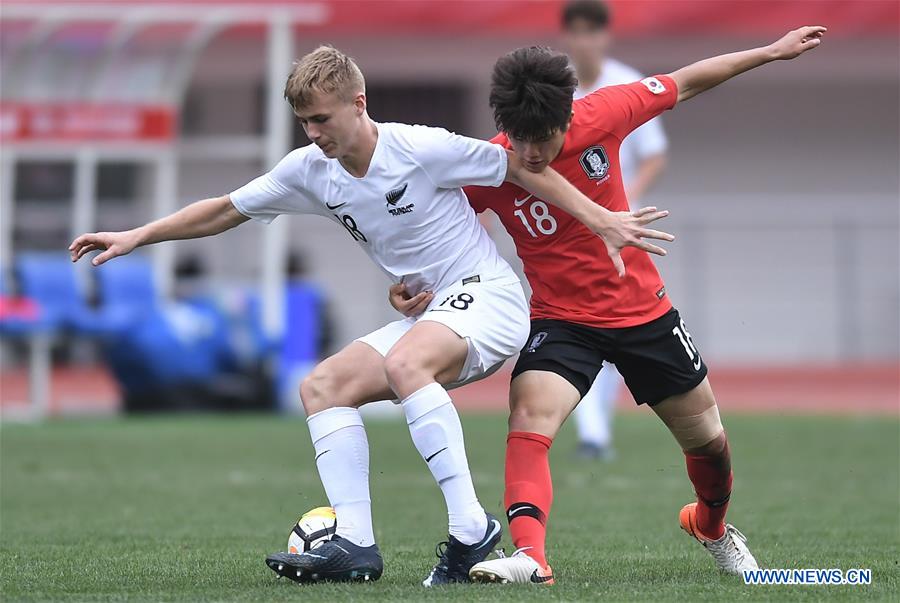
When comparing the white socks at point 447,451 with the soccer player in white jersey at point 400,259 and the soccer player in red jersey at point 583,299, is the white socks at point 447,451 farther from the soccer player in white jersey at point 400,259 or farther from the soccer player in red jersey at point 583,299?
the soccer player in red jersey at point 583,299

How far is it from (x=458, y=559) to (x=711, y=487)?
1106 mm

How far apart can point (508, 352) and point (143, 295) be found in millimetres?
9243

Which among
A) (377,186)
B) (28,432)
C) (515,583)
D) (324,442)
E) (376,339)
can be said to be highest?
(377,186)

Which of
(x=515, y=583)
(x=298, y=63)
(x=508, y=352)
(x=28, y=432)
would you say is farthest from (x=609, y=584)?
(x=28, y=432)

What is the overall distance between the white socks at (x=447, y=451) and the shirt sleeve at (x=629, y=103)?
3.72 feet

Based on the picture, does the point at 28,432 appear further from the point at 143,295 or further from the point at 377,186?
the point at 377,186

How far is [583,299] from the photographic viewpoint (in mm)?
5434

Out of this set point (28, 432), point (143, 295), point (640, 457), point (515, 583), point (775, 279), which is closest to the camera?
point (515, 583)

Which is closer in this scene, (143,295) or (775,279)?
(143,295)

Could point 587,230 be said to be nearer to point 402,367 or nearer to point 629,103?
point 629,103

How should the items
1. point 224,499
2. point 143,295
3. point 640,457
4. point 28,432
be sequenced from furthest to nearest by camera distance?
point 143,295
point 28,432
point 640,457
point 224,499

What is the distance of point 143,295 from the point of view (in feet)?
46.0

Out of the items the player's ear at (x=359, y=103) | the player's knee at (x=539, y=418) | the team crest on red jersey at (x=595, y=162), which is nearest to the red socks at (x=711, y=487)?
the player's knee at (x=539, y=418)

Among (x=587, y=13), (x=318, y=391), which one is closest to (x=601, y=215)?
(x=318, y=391)
